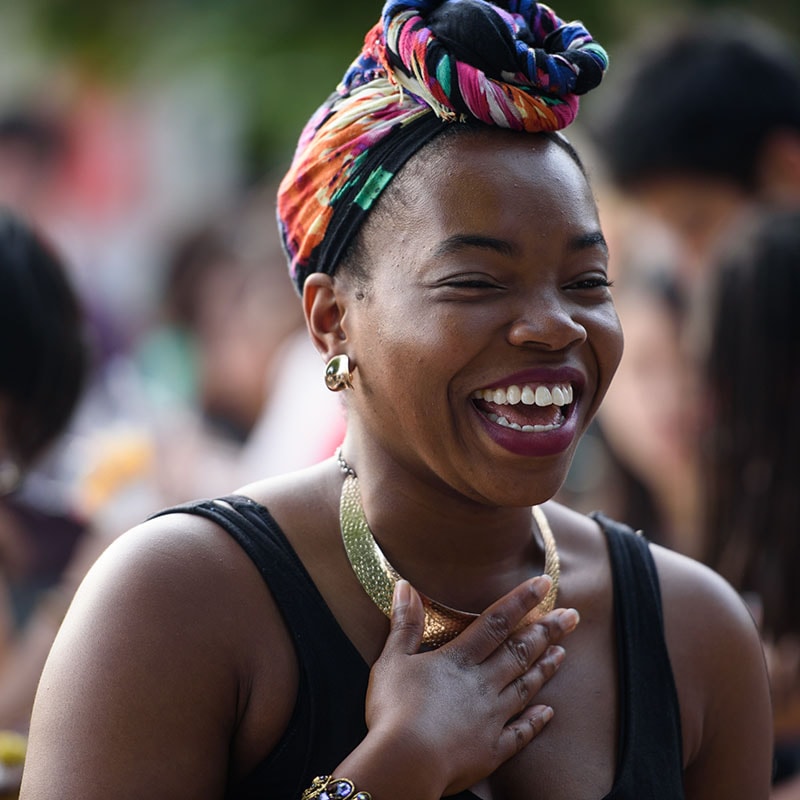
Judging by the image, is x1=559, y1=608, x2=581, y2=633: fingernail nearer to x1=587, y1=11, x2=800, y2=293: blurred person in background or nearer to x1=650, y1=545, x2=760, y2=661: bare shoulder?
x1=650, y1=545, x2=760, y2=661: bare shoulder

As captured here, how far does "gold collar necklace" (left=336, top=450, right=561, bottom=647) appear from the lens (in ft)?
7.84

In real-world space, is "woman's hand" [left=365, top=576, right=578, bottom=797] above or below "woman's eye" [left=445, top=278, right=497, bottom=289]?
below

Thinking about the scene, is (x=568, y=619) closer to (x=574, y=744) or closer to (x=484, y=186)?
(x=574, y=744)

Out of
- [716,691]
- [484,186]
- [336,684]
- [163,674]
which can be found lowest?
[716,691]

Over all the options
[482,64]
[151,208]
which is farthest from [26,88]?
[482,64]

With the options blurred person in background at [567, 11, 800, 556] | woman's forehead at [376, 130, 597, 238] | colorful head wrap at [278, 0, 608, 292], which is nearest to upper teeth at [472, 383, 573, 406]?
woman's forehead at [376, 130, 597, 238]

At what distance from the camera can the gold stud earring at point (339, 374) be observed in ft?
7.86

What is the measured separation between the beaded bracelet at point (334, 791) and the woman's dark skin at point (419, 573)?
0.08 feet

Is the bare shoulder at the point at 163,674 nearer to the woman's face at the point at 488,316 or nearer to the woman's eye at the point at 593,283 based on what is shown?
the woman's face at the point at 488,316

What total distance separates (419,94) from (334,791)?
1209 millimetres

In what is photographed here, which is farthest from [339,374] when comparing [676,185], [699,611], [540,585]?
[676,185]

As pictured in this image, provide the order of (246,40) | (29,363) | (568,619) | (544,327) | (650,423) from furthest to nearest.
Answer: (246,40)
(650,423)
(29,363)
(568,619)
(544,327)

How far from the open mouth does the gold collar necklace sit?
1.17ft

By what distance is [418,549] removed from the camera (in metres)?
2.47
